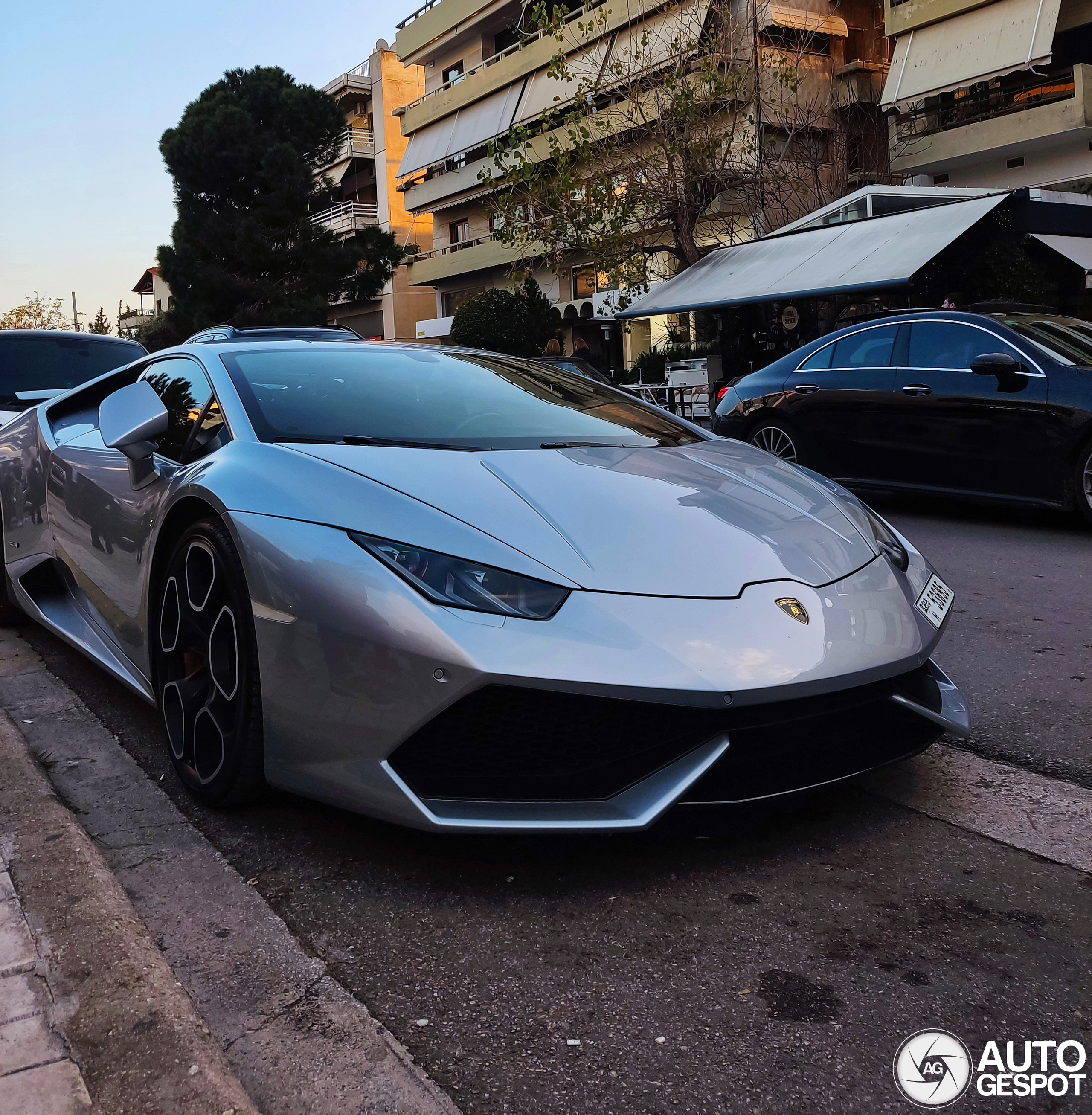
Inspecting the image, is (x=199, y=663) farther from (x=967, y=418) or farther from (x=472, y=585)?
(x=967, y=418)

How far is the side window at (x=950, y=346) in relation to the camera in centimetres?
725

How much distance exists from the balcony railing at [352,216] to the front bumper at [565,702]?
4848 centimetres

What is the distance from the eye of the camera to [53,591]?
417cm

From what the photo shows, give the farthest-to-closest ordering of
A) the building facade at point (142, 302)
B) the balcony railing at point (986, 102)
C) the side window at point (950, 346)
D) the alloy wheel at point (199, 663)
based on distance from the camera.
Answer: the building facade at point (142, 302) → the balcony railing at point (986, 102) → the side window at point (950, 346) → the alloy wheel at point (199, 663)

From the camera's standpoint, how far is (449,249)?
41000mm

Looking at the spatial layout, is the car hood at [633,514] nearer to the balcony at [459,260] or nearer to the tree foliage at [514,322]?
the tree foliage at [514,322]

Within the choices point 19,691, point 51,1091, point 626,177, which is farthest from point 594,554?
point 626,177

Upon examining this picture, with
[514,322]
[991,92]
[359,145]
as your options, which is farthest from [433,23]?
[991,92]

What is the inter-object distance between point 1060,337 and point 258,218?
3140cm

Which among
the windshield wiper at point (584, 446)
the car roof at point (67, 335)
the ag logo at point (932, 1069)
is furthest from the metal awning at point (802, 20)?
the ag logo at point (932, 1069)

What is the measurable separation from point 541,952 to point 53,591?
9.22 ft

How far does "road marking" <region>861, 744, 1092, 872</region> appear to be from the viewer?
8.16ft

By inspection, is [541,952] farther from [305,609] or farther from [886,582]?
[886,582]

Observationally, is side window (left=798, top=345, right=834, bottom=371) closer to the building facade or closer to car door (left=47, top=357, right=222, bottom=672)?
car door (left=47, top=357, right=222, bottom=672)
